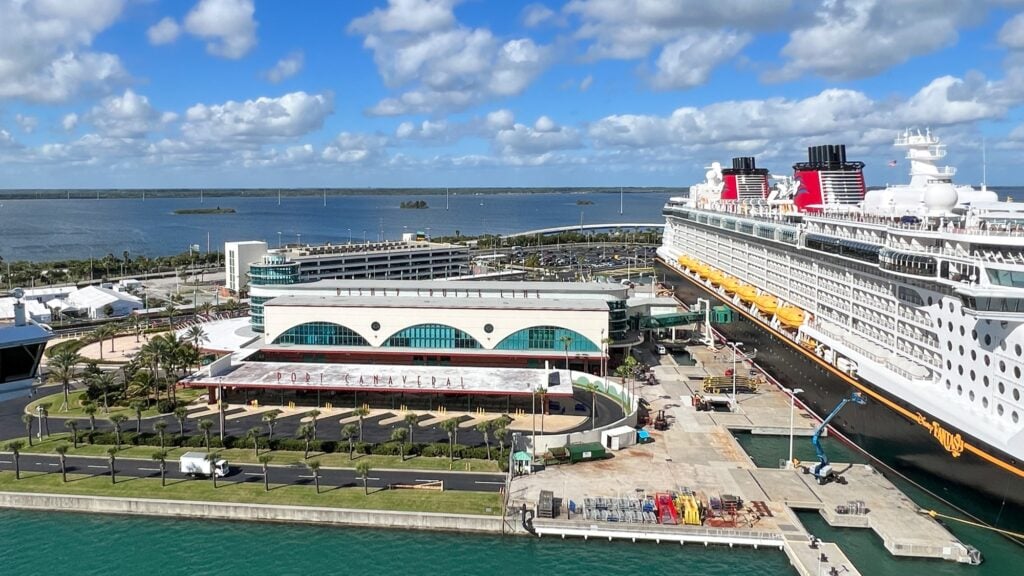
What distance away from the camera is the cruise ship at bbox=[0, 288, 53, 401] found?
12828mm

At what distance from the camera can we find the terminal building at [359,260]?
315 feet

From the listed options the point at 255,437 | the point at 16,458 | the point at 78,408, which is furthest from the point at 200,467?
the point at 78,408

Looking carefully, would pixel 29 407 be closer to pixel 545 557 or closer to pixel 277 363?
pixel 277 363

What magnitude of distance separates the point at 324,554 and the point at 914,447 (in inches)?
1129

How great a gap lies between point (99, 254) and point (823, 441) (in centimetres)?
18324

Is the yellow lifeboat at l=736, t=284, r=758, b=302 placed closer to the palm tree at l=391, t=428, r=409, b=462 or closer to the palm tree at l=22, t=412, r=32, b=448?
the palm tree at l=391, t=428, r=409, b=462

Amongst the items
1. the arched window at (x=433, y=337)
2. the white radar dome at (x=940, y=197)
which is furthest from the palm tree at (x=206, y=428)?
the white radar dome at (x=940, y=197)

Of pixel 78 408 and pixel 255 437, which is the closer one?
pixel 255 437

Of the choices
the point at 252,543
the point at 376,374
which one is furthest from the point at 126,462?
the point at 376,374

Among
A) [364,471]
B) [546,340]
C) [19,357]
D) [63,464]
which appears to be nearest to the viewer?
[19,357]

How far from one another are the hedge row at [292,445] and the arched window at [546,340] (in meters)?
16.0

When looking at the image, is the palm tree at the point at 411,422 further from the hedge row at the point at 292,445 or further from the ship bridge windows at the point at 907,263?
the ship bridge windows at the point at 907,263

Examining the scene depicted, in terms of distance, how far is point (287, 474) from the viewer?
39281 millimetres

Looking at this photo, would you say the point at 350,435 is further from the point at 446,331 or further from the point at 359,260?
the point at 359,260
